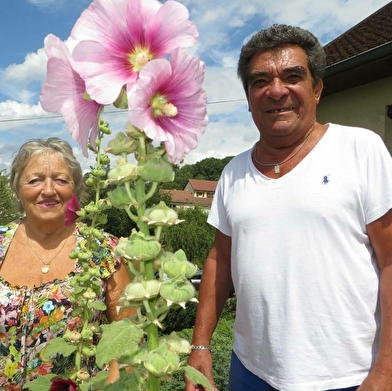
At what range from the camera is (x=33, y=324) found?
2016mm

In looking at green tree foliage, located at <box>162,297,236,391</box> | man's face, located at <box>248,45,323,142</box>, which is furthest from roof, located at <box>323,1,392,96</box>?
man's face, located at <box>248,45,323,142</box>

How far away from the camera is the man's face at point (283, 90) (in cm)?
190

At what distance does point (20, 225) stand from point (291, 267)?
4.58 ft

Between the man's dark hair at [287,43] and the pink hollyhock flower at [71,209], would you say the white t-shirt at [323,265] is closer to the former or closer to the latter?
the man's dark hair at [287,43]

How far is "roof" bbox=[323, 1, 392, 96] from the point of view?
6.52 m

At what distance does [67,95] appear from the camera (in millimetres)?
842

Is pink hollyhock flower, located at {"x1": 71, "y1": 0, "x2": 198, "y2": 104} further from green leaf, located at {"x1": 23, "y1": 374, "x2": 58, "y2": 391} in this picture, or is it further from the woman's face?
the woman's face

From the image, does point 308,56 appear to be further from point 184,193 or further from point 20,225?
point 184,193

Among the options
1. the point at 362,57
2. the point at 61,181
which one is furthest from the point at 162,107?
the point at 362,57

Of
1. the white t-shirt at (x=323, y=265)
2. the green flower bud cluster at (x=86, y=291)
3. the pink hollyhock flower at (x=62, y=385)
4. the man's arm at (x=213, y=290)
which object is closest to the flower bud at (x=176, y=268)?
the green flower bud cluster at (x=86, y=291)

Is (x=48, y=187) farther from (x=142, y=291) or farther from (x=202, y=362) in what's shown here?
(x=142, y=291)

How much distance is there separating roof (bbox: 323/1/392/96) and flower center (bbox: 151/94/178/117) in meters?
6.21

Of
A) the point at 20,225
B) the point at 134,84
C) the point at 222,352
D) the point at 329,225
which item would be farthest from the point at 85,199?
the point at 222,352

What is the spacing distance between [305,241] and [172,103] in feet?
3.72
